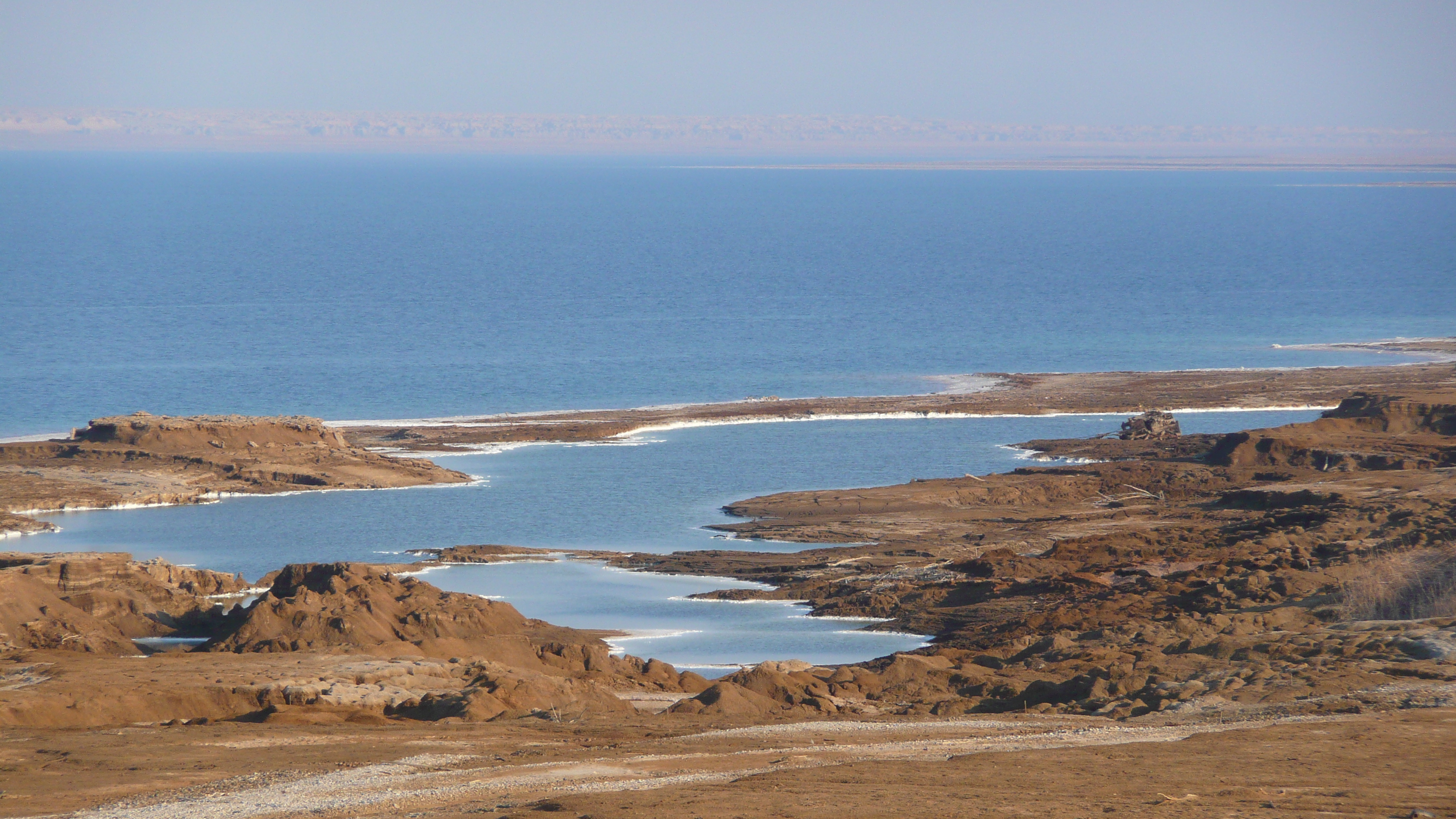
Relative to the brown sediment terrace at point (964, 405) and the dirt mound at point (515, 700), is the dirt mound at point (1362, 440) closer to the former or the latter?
the brown sediment terrace at point (964, 405)

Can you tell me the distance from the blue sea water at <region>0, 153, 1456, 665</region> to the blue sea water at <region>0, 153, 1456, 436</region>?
38 centimetres

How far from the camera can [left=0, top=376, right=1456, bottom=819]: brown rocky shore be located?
1391 centimetres

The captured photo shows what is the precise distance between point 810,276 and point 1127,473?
79524mm

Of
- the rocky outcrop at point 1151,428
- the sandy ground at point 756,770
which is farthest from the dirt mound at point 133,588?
the rocky outcrop at point 1151,428

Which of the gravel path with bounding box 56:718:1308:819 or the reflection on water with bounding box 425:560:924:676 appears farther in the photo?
the reflection on water with bounding box 425:560:924:676

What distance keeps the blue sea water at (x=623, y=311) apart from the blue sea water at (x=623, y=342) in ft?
1.24

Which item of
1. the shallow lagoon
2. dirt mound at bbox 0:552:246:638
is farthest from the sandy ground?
the shallow lagoon

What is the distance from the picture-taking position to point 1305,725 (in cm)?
1598

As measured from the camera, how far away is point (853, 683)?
75.5 ft

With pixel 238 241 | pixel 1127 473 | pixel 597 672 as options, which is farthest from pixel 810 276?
pixel 597 672

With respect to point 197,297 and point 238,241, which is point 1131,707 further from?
point 238,241

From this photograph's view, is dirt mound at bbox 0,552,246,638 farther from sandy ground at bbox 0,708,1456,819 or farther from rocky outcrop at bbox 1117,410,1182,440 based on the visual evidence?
rocky outcrop at bbox 1117,410,1182,440

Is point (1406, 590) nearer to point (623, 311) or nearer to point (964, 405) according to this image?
point (964, 405)

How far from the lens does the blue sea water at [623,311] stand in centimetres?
6700
